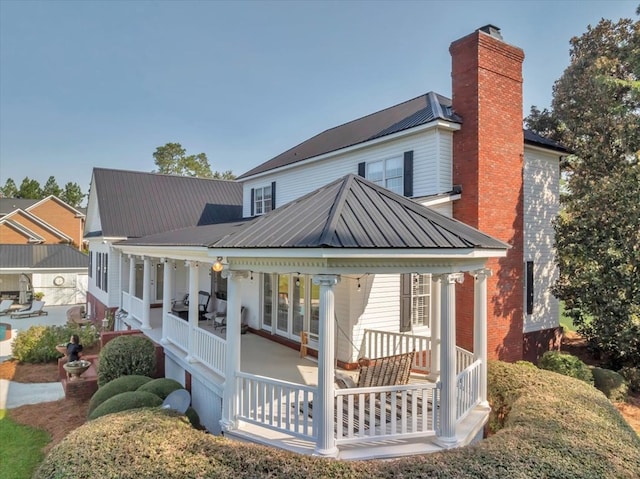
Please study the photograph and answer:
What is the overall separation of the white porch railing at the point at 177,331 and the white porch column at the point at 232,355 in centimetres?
329

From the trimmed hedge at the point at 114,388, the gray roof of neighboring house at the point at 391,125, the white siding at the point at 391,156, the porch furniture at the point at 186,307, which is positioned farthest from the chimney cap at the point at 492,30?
the porch furniture at the point at 186,307

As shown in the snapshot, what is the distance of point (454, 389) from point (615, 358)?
10.2 metres

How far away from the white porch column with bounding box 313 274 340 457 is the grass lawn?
5421mm

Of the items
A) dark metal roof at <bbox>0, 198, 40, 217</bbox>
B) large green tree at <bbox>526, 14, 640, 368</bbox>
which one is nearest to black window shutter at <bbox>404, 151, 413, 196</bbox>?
large green tree at <bbox>526, 14, 640, 368</bbox>

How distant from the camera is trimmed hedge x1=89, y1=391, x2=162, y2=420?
6.98 m

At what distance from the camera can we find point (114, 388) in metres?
8.20

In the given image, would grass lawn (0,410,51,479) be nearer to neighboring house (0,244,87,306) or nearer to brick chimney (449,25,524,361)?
brick chimney (449,25,524,361)

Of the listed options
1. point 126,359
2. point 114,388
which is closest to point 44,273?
point 126,359

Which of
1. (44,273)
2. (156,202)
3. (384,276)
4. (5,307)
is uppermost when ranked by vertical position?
(156,202)

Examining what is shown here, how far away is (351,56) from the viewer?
578 inches

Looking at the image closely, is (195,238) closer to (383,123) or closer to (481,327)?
(383,123)

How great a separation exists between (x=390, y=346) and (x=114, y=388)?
633 centimetres

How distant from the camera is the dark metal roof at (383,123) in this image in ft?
34.7

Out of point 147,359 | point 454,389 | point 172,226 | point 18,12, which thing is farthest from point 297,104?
point 454,389
